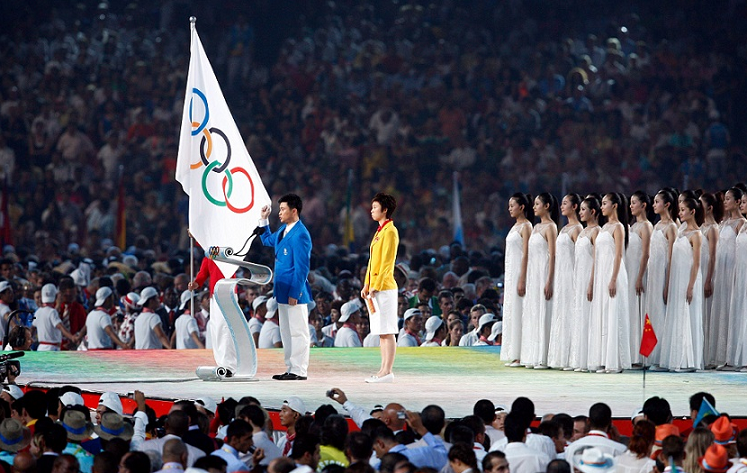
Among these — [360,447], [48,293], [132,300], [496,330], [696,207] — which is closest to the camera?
[360,447]

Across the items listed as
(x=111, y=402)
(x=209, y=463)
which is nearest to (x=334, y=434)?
(x=209, y=463)

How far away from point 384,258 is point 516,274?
6.91ft

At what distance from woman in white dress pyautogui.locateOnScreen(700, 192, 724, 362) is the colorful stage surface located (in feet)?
1.72

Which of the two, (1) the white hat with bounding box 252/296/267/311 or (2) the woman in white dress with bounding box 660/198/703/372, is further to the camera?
(1) the white hat with bounding box 252/296/267/311

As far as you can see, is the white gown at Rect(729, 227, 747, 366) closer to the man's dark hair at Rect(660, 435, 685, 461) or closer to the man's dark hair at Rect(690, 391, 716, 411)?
the man's dark hair at Rect(690, 391, 716, 411)

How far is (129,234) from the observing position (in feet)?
83.8

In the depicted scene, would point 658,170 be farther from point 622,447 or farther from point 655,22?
point 622,447

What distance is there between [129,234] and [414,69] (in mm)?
6915

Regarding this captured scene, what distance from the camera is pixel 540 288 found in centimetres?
1343

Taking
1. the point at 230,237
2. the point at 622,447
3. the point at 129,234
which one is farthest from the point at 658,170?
the point at 622,447

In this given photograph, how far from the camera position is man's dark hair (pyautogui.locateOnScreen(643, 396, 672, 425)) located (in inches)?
358

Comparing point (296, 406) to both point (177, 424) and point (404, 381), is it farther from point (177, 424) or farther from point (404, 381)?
point (404, 381)

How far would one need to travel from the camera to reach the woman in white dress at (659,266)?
519 inches

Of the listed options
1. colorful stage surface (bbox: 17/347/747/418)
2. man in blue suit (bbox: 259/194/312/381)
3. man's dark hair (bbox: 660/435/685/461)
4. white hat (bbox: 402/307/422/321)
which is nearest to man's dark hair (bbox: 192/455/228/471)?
man's dark hair (bbox: 660/435/685/461)
